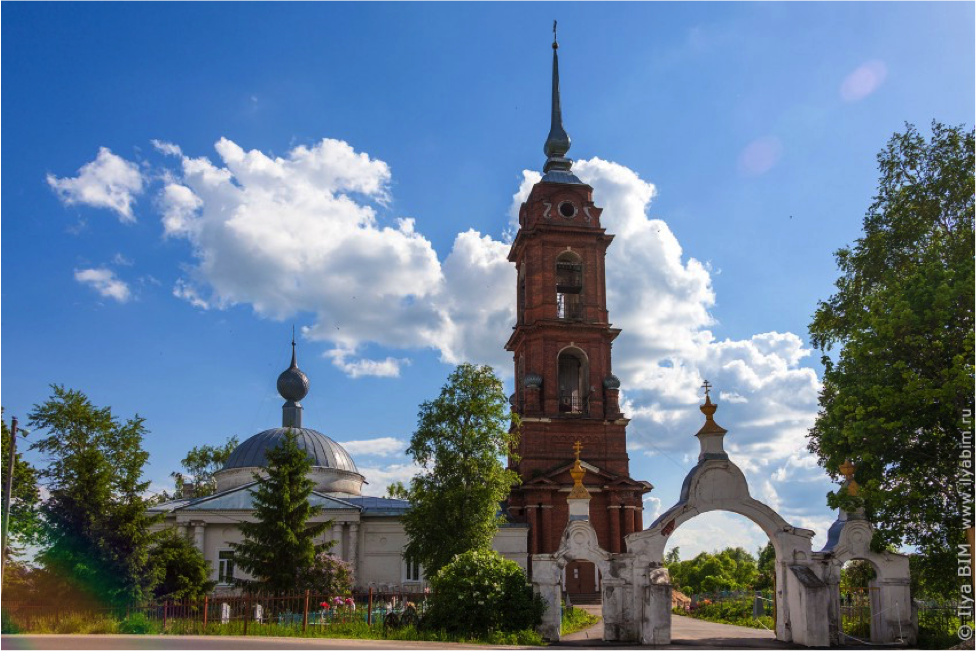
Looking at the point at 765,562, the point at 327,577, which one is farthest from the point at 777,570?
the point at 765,562

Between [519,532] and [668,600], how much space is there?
1790 cm

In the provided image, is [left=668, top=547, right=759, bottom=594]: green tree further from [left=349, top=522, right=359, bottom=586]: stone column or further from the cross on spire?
the cross on spire

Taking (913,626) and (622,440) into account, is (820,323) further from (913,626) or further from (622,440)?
(622,440)

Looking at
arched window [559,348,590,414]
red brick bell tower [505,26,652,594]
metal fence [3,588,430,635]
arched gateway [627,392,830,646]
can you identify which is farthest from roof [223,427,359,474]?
arched gateway [627,392,830,646]

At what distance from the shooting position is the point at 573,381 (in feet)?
153

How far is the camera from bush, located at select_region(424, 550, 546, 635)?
22.7 m

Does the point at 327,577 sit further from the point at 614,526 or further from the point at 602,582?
the point at 614,526

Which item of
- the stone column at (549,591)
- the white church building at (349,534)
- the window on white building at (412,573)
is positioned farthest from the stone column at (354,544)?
the stone column at (549,591)

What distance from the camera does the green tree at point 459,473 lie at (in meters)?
31.8

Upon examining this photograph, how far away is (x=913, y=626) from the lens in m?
23.0

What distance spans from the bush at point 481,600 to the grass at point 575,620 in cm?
295

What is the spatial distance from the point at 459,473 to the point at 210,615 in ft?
37.1

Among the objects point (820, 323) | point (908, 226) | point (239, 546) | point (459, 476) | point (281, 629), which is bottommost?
point (281, 629)

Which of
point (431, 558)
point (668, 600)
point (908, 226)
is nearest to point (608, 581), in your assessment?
A: point (668, 600)
